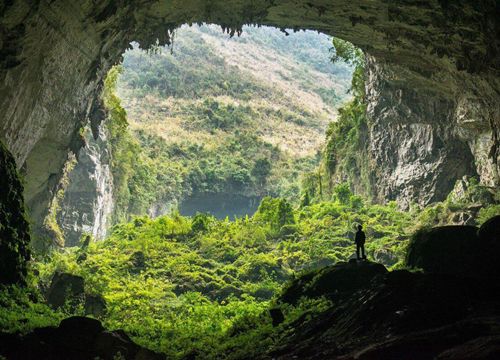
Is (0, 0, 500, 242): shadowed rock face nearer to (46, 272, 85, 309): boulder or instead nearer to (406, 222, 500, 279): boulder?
(46, 272, 85, 309): boulder

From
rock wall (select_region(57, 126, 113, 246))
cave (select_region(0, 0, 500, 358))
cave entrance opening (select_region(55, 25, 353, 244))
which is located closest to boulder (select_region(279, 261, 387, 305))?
cave (select_region(0, 0, 500, 358))

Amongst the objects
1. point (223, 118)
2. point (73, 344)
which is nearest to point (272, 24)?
point (73, 344)

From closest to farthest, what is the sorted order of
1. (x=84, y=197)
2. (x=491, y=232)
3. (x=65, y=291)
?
(x=491, y=232) → (x=65, y=291) → (x=84, y=197)

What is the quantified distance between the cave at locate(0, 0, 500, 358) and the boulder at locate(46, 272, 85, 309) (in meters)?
3.51

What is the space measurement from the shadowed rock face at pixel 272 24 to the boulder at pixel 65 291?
397 cm

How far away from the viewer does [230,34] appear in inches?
778

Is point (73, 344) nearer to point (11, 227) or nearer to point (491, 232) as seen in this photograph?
point (11, 227)

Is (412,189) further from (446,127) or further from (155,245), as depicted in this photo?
(155,245)

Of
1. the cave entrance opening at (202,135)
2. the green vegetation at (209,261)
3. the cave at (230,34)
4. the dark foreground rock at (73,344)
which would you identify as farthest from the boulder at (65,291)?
the cave entrance opening at (202,135)

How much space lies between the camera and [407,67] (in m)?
22.2

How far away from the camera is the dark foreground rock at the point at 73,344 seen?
8.84m

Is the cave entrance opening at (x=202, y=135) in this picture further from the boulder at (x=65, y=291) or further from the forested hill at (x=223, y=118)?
the boulder at (x=65, y=291)

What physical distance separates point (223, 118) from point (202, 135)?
5054 millimetres

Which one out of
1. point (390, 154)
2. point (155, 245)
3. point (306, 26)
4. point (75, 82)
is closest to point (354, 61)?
point (390, 154)
